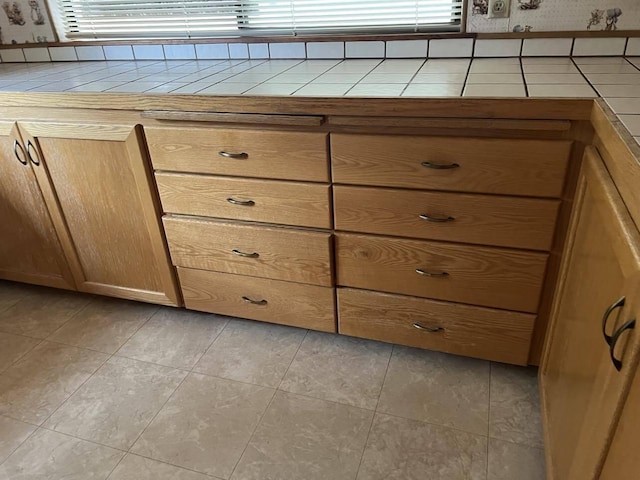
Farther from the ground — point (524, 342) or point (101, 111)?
point (101, 111)

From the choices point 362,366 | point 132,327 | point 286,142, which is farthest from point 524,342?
point 132,327

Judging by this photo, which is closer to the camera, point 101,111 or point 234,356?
point 101,111

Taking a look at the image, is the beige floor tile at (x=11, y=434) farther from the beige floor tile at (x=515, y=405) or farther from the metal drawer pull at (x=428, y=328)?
the beige floor tile at (x=515, y=405)

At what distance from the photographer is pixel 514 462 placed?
127 centimetres

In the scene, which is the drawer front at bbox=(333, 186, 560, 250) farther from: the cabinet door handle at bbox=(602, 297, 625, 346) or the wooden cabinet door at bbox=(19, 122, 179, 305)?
the wooden cabinet door at bbox=(19, 122, 179, 305)

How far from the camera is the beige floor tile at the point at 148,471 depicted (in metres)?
1.29

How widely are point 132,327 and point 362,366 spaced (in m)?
0.90

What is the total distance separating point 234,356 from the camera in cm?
169

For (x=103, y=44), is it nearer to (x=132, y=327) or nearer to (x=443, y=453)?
(x=132, y=327)

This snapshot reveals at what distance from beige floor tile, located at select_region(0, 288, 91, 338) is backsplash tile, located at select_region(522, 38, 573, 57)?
6.36ft

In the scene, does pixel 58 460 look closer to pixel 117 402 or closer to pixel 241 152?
pixel 117 402

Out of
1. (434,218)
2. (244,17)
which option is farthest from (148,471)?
(244,17)

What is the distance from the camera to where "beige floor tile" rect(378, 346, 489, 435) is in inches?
55.7

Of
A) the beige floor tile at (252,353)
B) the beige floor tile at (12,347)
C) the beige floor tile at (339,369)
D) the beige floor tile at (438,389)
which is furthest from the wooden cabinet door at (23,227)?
the beige floor tile at (438,389)
